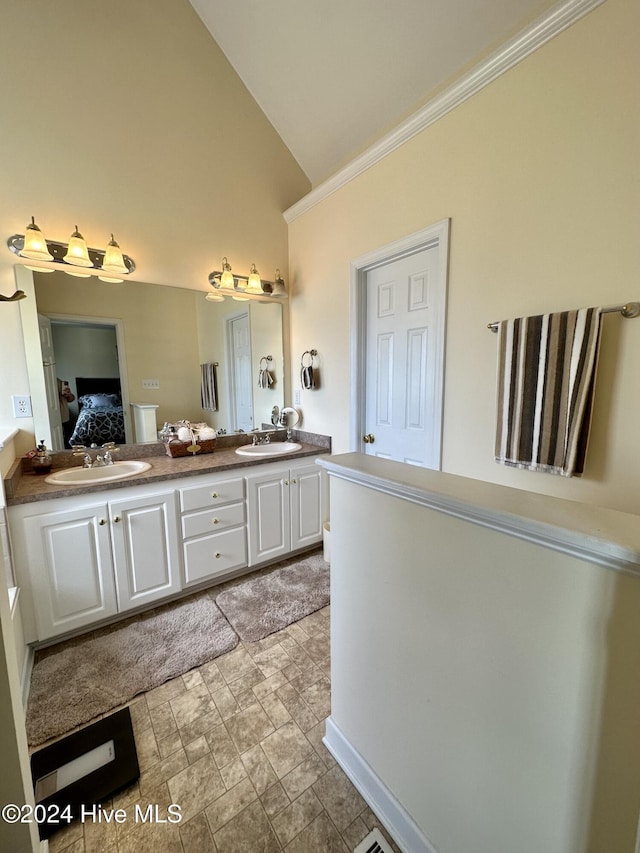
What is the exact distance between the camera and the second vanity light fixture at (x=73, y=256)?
5.99 feet

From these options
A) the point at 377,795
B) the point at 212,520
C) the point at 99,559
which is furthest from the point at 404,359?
the point at 99,559

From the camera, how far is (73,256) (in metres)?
1.95

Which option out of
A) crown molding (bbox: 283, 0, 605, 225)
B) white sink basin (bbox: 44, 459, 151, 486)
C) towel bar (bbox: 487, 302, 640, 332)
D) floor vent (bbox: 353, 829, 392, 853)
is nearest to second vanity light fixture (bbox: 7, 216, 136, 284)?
white sink basin (bbox: 44, 459, 151, 486)

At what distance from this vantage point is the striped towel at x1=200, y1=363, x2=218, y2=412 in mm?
2600

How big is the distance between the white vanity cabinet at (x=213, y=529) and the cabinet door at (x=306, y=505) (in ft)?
1.32

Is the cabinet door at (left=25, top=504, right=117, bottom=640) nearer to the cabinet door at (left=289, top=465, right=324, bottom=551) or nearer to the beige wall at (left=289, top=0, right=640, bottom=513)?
the cabinet door at (left=289, top=465, right=324, bottom=551)

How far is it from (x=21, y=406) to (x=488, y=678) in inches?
97.8

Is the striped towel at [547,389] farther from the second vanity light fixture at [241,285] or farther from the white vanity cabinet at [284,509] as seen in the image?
the second vanity light fixture at [241,285]

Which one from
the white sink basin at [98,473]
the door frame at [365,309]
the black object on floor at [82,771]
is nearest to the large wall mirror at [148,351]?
the white sink basin at [98,473]

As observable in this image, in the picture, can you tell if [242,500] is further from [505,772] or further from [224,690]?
[505,772]

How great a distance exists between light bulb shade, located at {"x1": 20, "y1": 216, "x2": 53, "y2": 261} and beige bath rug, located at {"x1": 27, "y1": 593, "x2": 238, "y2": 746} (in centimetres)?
206

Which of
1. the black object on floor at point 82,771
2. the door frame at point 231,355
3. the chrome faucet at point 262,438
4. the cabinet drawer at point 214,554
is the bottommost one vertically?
the black object on floor at point 82,771

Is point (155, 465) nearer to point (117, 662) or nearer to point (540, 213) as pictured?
point (117, 662)

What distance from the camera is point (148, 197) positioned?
221cm
